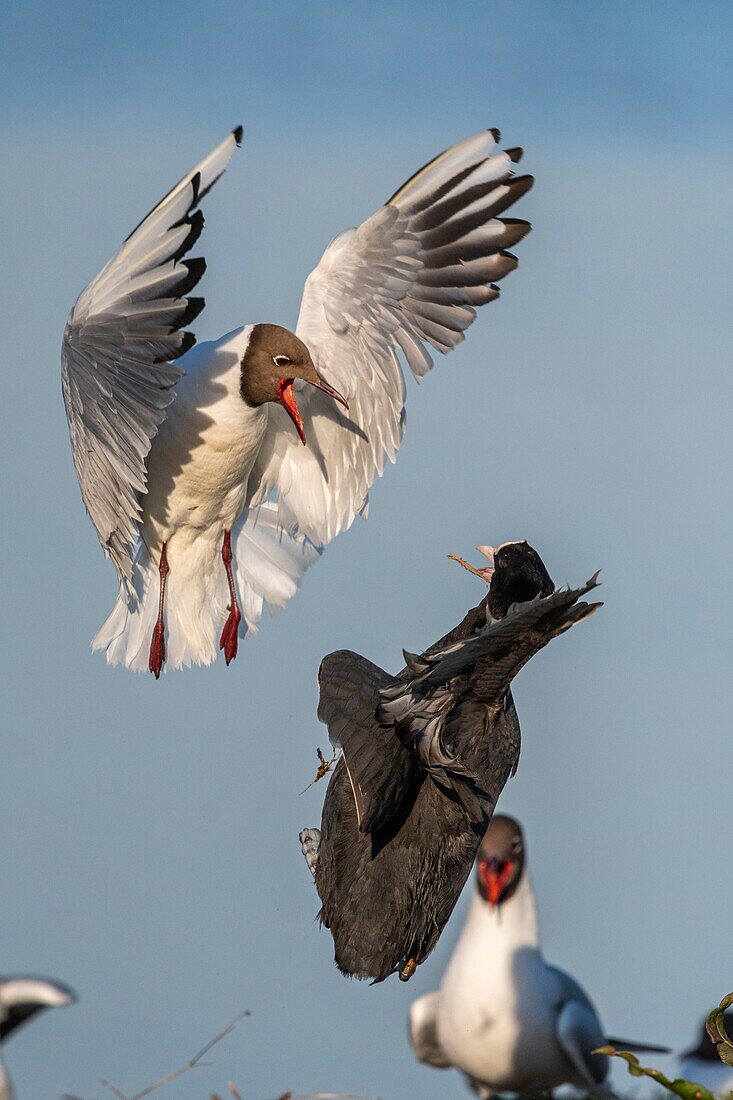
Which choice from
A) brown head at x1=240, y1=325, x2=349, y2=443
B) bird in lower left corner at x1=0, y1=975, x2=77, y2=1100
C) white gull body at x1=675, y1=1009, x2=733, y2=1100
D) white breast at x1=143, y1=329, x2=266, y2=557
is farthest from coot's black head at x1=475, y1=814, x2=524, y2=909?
bird in lower left corner at x1=0, y1=975, x2=77, y2=1100

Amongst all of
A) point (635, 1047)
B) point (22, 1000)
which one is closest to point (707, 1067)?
point (635, 1047)

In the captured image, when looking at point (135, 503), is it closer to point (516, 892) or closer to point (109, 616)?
point (109, 616)

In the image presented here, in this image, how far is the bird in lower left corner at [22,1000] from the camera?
14.5 ft

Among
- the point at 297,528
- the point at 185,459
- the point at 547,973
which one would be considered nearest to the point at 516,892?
the point at 547,973

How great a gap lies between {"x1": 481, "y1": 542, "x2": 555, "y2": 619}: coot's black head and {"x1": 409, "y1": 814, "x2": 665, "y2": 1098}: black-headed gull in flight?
7.26 ft

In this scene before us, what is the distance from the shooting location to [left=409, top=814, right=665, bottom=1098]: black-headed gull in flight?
8.51 m

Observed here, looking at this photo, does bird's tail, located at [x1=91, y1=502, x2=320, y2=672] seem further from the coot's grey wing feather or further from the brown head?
the coot's grey wing feather

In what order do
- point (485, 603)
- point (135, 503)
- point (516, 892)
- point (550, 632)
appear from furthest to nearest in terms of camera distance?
point (516, 892) < point (135, 503) < point (485, 603) < point (550, 632)

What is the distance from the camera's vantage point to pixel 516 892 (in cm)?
919

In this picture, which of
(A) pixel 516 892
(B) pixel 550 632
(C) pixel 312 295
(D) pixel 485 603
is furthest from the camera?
(A) pixel 516 892

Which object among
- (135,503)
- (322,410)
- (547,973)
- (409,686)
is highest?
(322,410)

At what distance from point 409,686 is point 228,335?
3467mm

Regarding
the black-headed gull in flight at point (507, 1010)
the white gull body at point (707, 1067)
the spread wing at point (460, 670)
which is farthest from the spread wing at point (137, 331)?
the white gull body at point (707, 1067)

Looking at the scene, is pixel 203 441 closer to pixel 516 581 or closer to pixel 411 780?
pixel 516 581
